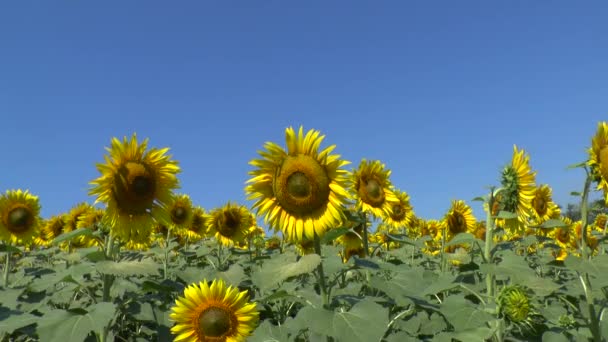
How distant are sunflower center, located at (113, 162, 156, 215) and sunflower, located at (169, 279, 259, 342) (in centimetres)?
134

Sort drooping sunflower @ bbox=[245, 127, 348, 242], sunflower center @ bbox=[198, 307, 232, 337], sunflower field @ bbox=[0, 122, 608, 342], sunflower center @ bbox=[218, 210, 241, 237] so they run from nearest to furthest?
sunflower field @ bbox=[0, 122, 608, 342]
drooping sunflower @ bbox=[245, 127, 348, 242]
sunflower center @ bbox=[198, 307, 232, 337]
sunflower center @ bbox=[218, 210, 241, 237]

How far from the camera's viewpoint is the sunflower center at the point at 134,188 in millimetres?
5168

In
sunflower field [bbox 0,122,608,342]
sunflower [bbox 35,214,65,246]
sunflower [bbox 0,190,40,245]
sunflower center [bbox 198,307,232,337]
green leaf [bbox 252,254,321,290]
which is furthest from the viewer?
sunflower [bbox 35,214,65,246]

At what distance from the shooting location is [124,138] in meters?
5.14

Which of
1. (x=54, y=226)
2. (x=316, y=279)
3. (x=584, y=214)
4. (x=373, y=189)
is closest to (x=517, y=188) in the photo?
(x=584, y=214)

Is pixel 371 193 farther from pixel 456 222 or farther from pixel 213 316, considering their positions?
pixel 456 222

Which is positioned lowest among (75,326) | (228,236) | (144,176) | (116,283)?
(75,326)

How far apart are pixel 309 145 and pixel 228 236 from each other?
19.0 feet

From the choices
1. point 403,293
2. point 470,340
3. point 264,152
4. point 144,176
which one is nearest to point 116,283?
point 144,176

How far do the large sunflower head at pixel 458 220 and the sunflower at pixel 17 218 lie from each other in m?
7.49

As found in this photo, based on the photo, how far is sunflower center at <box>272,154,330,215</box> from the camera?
409 centimetres

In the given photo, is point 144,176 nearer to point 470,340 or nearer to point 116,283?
point 116,283

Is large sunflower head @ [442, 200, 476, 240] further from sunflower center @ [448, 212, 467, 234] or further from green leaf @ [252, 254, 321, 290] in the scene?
green leaf @ [252, 254, 321, 290]

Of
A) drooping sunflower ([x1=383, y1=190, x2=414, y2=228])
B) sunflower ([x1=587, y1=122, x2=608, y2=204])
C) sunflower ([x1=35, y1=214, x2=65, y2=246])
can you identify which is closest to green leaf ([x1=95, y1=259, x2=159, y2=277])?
sunflower ([x1=587, y1=122, x2=608, y2=204])
